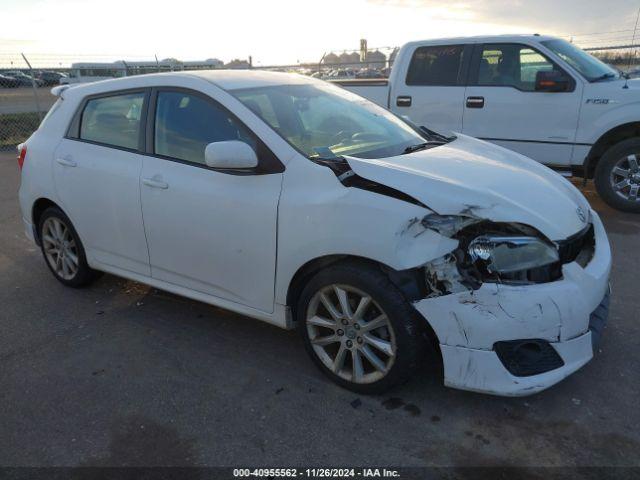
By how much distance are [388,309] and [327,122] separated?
4.91 ft

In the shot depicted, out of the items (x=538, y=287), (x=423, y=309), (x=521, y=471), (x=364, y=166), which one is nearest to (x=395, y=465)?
(x=521, y=471)

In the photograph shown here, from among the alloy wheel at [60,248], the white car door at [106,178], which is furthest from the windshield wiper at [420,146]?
the alloy wheel at [60,248]

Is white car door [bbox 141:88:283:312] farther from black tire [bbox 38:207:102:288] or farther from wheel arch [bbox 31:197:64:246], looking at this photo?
wheel arch [bbox 31:197:64:246]

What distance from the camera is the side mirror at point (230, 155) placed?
298 centimetres

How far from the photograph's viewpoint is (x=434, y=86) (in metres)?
7.27

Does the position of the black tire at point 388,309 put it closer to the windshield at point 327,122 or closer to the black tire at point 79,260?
the windshield at point 327,122

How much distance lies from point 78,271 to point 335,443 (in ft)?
9.33

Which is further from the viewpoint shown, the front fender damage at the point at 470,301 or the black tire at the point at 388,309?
the black tire at the point at 388,309

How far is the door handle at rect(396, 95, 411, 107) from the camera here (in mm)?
7469

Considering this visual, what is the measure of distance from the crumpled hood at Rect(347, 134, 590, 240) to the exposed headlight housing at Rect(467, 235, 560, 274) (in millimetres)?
98

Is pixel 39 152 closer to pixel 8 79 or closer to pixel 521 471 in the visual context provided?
pixel 521 471

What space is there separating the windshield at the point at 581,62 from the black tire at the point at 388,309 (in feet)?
16.8

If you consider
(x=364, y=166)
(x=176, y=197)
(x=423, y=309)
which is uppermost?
(x=364, y=166)

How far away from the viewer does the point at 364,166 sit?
286 centimetres
